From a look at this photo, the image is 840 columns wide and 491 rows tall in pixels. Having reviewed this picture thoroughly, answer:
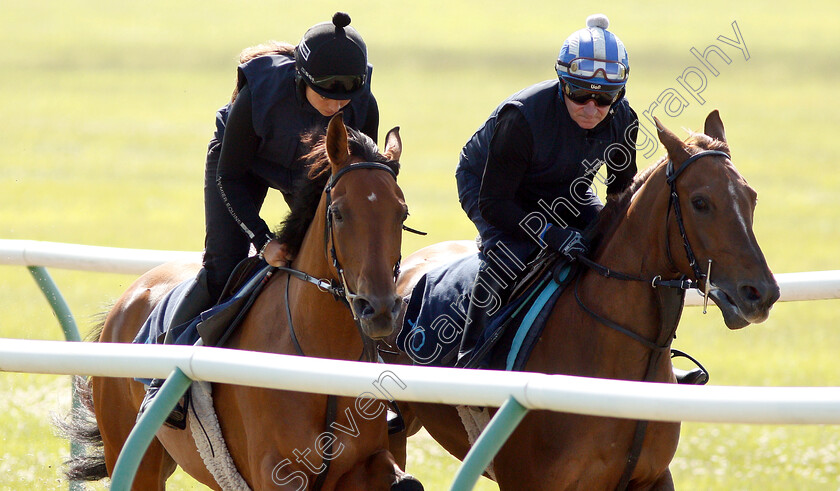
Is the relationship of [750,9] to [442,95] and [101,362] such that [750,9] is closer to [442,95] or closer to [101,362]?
[442,95]

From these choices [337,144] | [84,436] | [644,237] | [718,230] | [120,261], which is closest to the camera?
[718,230]

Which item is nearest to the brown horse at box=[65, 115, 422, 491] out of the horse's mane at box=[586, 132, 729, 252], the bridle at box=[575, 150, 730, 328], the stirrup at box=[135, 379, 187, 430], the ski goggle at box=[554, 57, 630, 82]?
the stirrup at box=[135, 379, 187, 430]

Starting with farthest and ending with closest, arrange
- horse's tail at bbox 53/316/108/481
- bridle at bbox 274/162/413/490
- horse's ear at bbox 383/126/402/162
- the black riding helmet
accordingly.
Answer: horse's tail at bbox 53/316/108/481, the black riding helmet, horse's ear at bbox 383/126/402/162, bridle at bbox 274/162/413/490

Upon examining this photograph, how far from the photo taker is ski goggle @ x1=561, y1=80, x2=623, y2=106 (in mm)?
4652

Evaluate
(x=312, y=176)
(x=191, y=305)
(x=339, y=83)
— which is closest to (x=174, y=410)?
(x=191, y=305)

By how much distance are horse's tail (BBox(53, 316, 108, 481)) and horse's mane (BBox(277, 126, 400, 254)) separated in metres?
1.70

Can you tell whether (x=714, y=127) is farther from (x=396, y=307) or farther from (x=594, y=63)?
(x=396, y=307)

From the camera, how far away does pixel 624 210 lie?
4598mm

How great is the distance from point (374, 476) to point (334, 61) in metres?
1.64

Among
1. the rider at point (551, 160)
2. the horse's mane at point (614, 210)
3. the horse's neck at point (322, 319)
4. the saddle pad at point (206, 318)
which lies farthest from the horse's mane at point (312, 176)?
the horse's mane at point (614, 210)

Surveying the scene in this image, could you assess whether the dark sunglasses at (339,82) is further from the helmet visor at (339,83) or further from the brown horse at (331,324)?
the brown horse at (331,324)

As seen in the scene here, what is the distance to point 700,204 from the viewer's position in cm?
413

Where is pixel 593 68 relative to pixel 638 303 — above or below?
above

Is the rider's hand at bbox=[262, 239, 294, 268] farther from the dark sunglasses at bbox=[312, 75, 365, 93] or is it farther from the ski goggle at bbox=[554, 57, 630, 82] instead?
the ski goggle at bbox=[554, 57, 630, 82]
